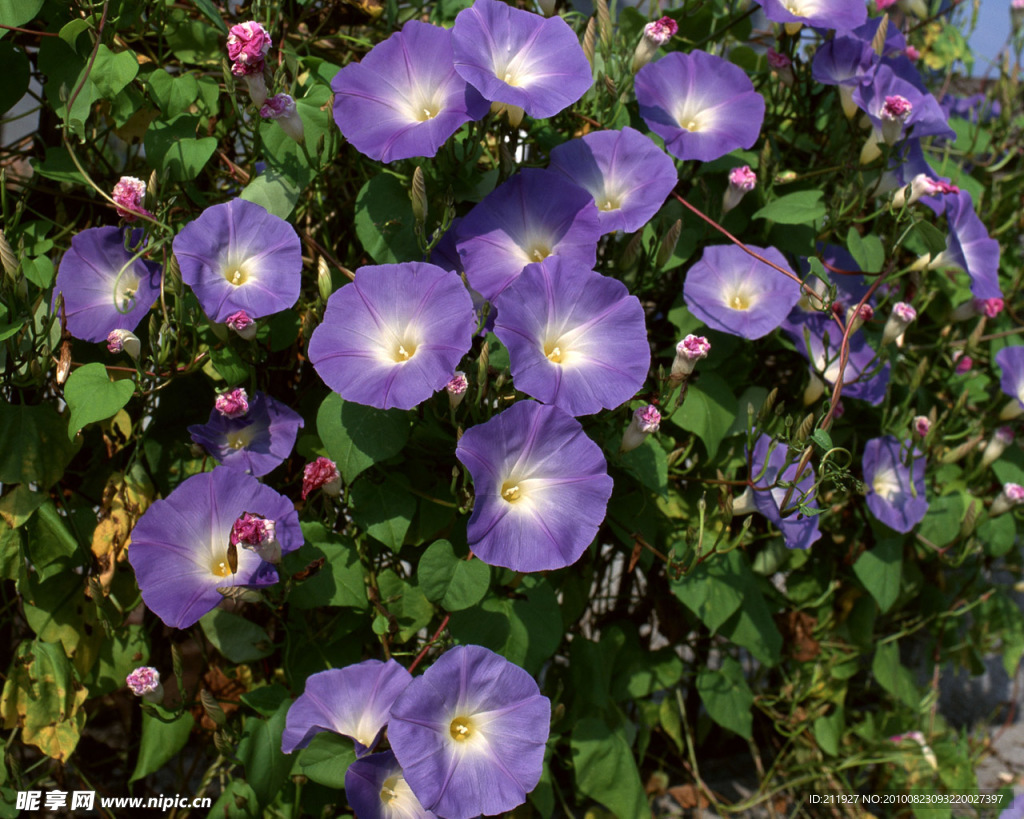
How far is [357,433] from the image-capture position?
1294 mm

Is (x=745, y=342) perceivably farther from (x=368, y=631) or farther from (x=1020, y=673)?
(x=1020, y=673)

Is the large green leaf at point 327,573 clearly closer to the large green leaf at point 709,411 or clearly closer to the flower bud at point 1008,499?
the large green leaf at point 709,411

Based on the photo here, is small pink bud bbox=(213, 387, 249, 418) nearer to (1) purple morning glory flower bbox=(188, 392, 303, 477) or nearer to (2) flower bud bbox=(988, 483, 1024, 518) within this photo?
(1) purple morning glory flower bbox=(188, 392, 303, 477)

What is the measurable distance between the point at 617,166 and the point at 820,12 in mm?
576

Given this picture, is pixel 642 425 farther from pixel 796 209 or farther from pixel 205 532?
pixel 205 532

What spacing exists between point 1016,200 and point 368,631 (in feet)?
7.27

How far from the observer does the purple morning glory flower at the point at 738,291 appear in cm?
153

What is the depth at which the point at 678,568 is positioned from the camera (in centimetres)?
153

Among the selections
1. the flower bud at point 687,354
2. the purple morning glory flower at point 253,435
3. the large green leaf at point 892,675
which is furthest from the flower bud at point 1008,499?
the purple morning glory flower at point 253,435

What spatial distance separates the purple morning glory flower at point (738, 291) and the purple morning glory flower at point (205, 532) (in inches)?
33.8

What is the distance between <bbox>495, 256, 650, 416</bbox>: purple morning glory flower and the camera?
1229 millimetres

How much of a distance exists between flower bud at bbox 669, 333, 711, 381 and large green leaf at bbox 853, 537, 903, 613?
790mm

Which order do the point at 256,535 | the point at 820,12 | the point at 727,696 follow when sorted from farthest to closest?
the point at 727,696
the point at 820,12
the point at 256,535

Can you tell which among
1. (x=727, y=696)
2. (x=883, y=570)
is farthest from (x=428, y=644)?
(x=883, y=570)
